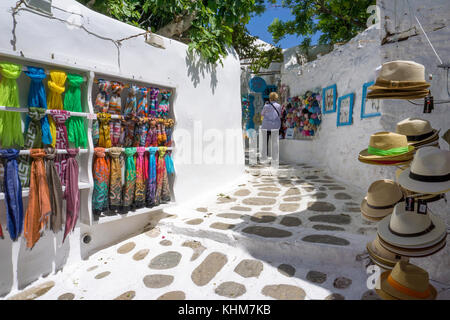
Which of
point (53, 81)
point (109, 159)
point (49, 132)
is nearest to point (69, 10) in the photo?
point (53, 81)

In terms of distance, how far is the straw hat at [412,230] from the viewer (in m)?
1.77

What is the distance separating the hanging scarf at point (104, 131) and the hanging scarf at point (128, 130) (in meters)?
0.20

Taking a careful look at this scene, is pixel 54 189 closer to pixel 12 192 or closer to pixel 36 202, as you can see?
pixel 36 202

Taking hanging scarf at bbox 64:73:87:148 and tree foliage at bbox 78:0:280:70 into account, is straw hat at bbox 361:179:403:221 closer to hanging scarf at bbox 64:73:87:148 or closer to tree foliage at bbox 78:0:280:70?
hanging scarf at bbox 64:73:87:148

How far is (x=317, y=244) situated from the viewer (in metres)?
2.66

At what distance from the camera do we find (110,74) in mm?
2945

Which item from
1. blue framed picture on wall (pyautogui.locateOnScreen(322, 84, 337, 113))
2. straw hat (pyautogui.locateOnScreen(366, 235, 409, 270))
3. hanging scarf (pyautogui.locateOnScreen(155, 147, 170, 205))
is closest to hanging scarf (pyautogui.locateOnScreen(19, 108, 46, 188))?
hanging scarf (pyautogui.locateOnScreen(155, 147, 170, 205))

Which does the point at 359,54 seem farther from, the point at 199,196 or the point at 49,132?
the point at 49,132

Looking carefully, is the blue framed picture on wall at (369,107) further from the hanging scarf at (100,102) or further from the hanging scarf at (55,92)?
the hanging scarf at (55,92)

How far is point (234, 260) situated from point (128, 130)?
6.46 feet

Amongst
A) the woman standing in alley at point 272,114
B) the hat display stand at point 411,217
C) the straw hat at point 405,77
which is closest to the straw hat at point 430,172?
the hat display stand at point 411,217

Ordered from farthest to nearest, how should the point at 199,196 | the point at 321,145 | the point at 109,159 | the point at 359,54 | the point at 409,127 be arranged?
the point at 321,145
the point at 359,54
the point at 199,196
the point at 109,159
the point at 409,127

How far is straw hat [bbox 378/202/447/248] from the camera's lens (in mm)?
1769
